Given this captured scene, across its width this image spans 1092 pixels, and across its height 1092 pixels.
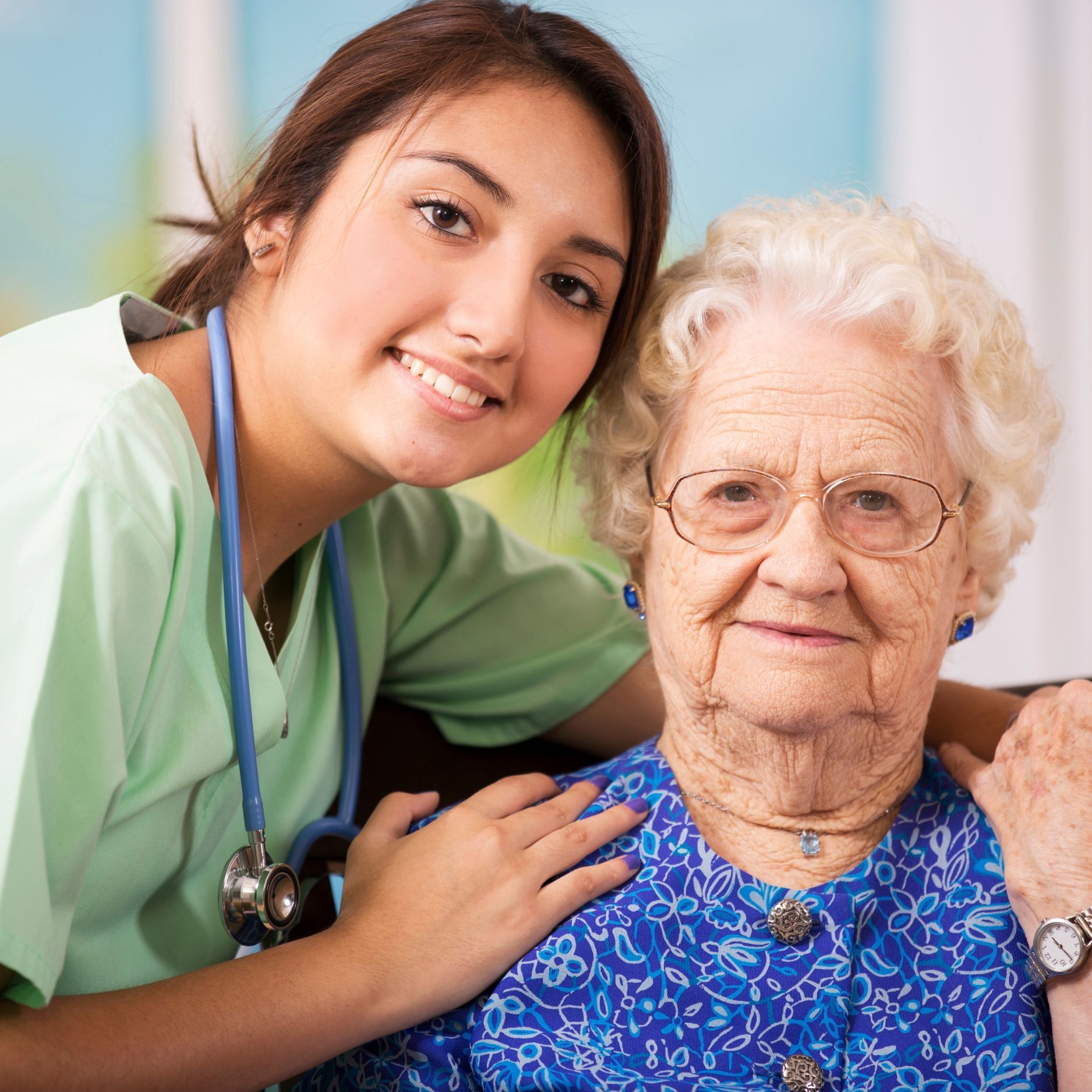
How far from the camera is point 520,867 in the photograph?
4.59 ft

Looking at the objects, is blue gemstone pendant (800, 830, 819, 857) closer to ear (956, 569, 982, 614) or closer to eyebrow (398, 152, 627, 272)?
ear (956, 569, 982, 614)

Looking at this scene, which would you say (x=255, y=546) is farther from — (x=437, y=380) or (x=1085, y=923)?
(x=1085, y=923)

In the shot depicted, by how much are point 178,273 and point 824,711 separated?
3.54ft

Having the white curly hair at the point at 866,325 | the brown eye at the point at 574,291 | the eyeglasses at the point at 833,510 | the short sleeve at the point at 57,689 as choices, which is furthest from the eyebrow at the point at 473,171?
the short sleeve at the point at 57,689

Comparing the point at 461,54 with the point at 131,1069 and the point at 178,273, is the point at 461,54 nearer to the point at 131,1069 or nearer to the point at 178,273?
the point at 178,273

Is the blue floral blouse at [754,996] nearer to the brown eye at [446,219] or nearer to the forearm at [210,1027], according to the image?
the forearm at [210,1027]

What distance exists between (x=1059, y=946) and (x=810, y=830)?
0.31 m

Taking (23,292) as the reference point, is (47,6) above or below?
above

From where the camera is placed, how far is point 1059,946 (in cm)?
125

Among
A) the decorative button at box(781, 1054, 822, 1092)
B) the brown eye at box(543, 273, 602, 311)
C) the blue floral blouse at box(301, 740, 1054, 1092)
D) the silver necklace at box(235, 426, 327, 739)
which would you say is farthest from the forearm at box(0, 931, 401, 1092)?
the brown eye at box(543, 273, 602, 311)

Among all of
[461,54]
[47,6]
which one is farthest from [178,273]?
A: [47,6]

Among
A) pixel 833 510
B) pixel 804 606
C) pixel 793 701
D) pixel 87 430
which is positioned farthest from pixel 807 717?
pixel 87 430

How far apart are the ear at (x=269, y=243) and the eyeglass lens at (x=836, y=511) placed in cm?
58

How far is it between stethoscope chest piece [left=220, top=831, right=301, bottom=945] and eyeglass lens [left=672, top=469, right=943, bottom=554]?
631 millimetres
